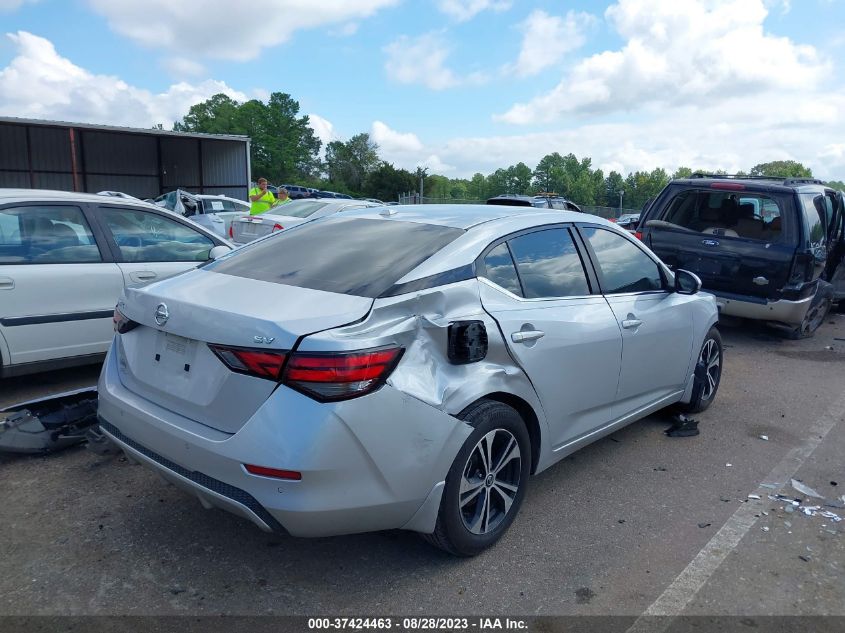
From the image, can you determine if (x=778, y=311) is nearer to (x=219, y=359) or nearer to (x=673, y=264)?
(x=673, y=264)

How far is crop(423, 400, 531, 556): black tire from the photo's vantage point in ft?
9.61

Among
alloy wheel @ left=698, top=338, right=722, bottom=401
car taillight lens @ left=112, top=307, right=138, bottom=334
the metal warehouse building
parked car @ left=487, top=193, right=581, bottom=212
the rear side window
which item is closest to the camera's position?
car taillight lens @ left=112, top=307, right=138, bottom=334

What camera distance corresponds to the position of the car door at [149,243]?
17.9ft

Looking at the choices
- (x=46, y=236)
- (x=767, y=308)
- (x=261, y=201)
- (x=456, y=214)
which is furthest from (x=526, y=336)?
(x=261, y=201)

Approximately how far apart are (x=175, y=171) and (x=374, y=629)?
3146 cm

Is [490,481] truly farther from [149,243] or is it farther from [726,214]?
[726,214]

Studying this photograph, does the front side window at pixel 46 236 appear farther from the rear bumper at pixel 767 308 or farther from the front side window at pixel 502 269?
the rear bumper at pixel 767 308

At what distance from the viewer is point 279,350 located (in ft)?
8.31

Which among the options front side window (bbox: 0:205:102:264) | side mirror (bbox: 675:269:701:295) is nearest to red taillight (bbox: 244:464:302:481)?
side mirror (bbox: 675:269:701:295)

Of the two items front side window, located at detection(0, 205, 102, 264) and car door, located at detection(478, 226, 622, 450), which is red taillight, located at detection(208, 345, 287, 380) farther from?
front side window, located at detection(0, 205, 102, 264)

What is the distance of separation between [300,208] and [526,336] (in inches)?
414

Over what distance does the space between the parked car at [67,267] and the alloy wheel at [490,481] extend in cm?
253

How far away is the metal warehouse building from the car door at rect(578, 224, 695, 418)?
83.3 ft

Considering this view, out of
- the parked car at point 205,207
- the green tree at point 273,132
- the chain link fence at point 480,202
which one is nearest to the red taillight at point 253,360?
the parked car at point 205,207
